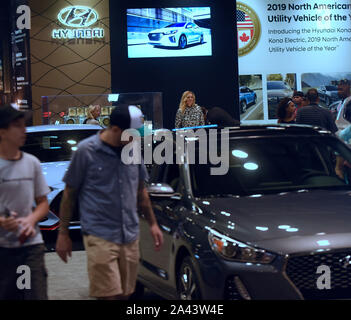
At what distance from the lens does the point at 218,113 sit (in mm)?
10844

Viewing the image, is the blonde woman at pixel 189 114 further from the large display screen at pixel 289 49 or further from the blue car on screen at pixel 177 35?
the blue car on screen at pixel 177 35

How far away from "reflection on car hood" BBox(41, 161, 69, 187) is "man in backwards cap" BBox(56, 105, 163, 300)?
16.4 ft

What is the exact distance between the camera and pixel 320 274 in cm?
520

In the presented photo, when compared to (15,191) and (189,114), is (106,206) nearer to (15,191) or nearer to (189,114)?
(15,191)

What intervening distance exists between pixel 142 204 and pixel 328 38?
1615 cm

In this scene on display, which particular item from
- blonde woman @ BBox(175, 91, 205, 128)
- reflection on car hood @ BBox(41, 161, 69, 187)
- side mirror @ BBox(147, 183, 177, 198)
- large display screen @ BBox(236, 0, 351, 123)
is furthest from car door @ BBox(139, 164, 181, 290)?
large display screen @ BBox(236, 0, 351, 123)

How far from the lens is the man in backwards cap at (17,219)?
4.66 m

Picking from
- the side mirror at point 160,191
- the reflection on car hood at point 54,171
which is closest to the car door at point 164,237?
the side mirror at point 160,191

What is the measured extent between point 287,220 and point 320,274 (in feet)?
1.57

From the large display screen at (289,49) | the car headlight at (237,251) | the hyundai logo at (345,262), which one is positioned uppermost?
the large display screen at (289,49)

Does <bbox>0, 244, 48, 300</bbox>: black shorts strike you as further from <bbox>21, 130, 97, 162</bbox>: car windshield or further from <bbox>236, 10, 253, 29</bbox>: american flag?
<bbox>236, 10, 253, 29</bbox>: american flag

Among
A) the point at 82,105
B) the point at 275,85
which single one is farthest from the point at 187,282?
the point at 275,85

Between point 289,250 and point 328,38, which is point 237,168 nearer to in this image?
point 289,250

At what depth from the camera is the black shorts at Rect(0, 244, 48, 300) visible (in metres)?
4.68
